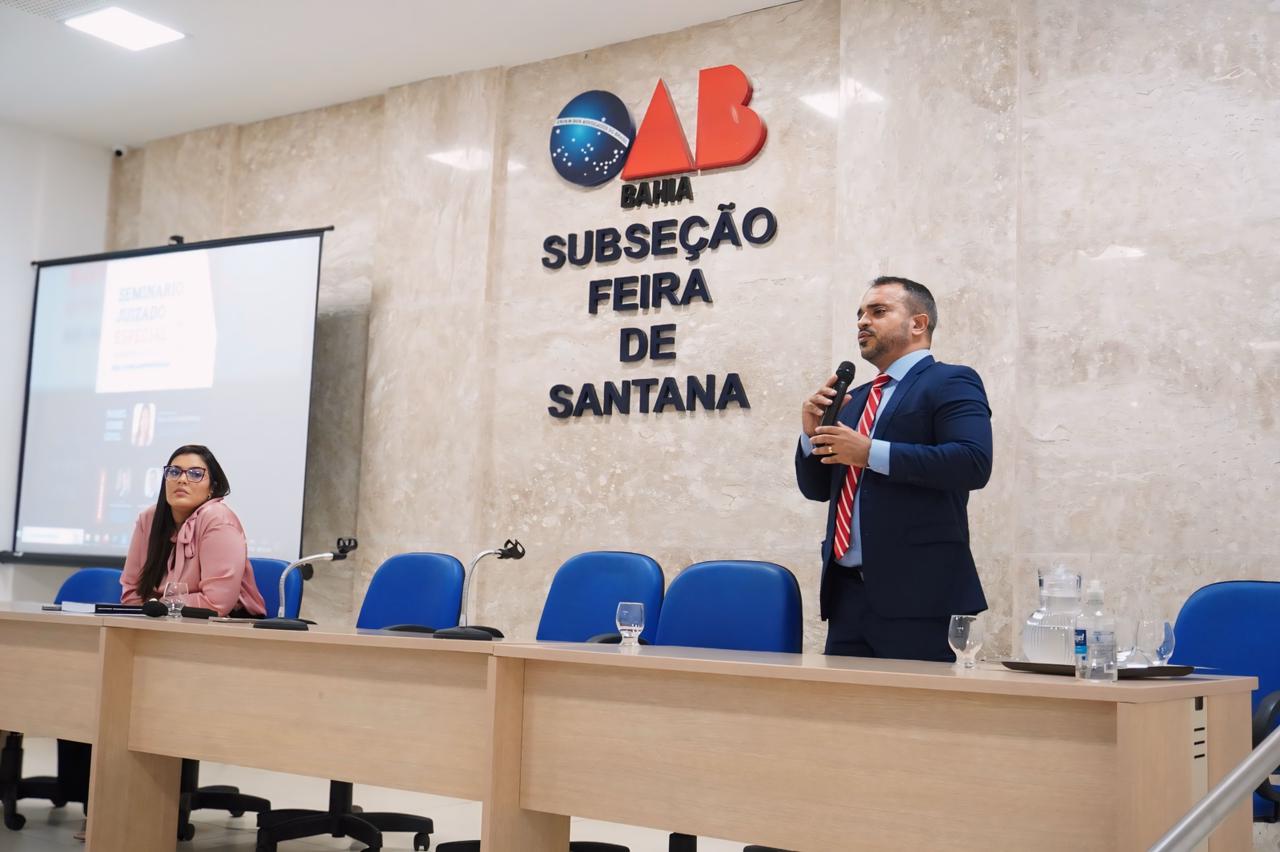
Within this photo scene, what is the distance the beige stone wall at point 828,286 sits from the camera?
4305mm

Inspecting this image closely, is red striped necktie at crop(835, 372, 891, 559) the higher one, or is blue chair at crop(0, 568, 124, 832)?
red striped necktie at crop(835, 372, 891, 559)

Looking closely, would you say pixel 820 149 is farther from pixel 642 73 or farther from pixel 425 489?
pixel 425 489

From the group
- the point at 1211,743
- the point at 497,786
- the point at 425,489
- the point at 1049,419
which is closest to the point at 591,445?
→ the point at 425,489

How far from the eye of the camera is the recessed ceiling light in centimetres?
584

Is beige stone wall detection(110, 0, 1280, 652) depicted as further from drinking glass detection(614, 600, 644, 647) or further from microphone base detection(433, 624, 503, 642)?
microphone base detection(433, 624, 503, 642)

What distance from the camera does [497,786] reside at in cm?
255

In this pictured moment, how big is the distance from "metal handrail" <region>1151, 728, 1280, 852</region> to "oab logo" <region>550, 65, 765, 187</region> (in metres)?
4.14

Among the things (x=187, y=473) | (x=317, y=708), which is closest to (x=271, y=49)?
(x=187, y=473)

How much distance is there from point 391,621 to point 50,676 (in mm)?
1137

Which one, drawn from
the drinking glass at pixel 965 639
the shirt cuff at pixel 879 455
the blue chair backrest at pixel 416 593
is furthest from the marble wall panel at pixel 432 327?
the drinking glass at pixel 965 639

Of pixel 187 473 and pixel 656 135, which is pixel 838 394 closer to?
pixel 187 473

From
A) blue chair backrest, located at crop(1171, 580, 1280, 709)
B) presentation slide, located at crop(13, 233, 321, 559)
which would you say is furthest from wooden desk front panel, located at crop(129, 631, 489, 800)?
presentation slide, located at crop(13, 233, 321, 559)

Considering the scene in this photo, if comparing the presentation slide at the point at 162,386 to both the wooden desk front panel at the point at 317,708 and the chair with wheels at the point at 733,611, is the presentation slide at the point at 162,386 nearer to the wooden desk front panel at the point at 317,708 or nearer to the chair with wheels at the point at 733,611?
the wooden desk front panel at the point at 317,708

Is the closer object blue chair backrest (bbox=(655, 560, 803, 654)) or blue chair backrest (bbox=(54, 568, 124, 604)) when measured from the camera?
blue chair backrest (bbox=(655, 560, 803, 654))
